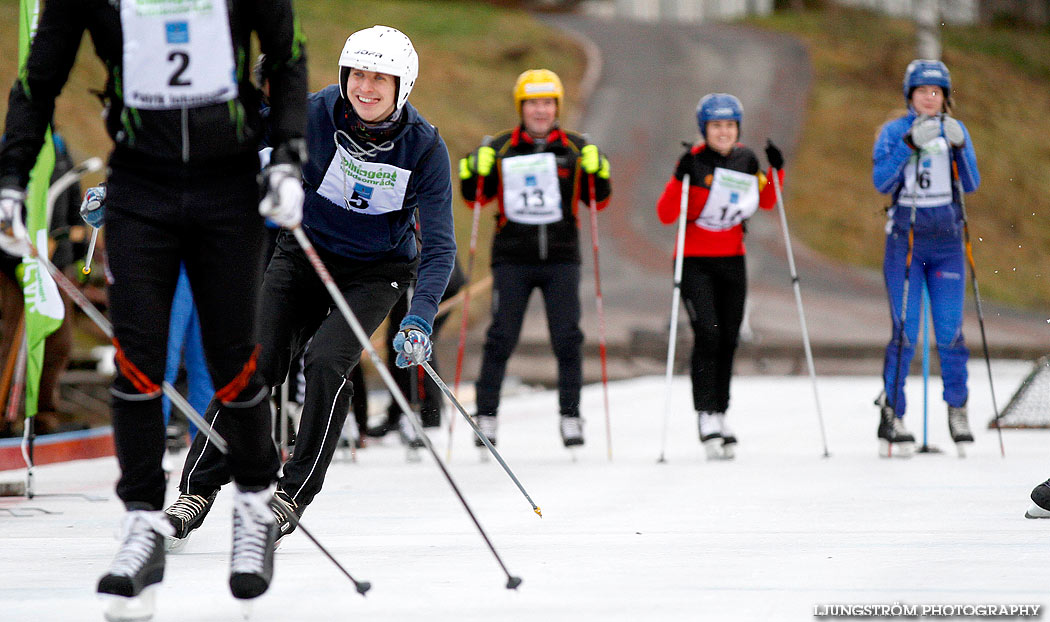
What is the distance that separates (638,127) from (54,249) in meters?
25.3

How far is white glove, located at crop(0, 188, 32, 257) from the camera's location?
11.4ft

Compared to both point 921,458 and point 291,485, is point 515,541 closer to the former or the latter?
point 291,485

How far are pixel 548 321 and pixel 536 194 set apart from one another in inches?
29.7

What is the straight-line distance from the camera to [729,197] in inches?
327

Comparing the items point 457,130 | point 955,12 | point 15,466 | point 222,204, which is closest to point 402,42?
point 222,204

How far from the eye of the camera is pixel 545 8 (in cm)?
4700

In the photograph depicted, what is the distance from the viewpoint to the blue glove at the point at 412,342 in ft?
14.4

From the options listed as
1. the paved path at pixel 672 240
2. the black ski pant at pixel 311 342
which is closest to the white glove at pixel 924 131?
the black ski pant at pixel 311 342

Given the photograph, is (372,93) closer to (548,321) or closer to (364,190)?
(364,190)

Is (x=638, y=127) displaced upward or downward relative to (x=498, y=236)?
downward

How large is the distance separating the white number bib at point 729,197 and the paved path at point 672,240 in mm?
4951

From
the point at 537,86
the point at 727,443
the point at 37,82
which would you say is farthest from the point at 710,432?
the point at 37,82

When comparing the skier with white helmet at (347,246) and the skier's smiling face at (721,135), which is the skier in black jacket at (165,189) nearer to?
the skier with white helmet at (347,246)

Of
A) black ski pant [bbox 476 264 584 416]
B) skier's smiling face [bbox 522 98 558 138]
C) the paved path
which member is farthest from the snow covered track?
the paved path
